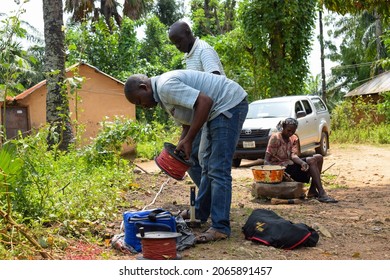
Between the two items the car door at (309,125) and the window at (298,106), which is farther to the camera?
the window at (298,106)

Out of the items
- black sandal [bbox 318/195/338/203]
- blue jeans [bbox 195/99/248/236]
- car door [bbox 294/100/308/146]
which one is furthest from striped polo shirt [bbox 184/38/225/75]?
car door [bbox 294/100/308/146]

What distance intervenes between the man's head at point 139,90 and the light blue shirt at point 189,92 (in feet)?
0.17

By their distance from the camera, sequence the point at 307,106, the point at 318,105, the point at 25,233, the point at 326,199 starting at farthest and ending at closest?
the point at 318,105, the point at 307,106, the point at 326,199, the point at 25,233

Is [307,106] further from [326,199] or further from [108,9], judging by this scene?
[108,9]

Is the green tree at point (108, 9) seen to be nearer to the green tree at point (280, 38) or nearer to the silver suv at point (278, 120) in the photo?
the green tree at point (280, 38)

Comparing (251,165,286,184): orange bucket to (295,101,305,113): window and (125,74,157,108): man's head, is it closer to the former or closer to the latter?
(125,74,157,108): man's head

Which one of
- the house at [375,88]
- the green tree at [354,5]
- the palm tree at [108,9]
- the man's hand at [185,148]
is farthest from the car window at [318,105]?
the palm tree at [108,9]

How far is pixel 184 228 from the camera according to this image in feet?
16.2

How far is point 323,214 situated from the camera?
6461 millimetres

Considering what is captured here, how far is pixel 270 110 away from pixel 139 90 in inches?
400

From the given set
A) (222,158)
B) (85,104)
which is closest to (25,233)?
(222,158)

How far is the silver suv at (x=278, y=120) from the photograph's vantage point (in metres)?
13.4
